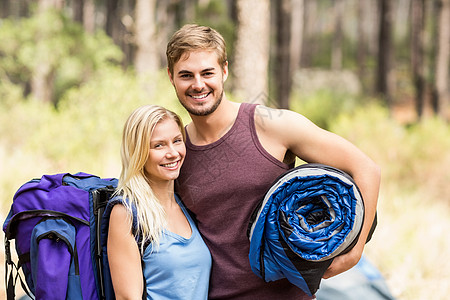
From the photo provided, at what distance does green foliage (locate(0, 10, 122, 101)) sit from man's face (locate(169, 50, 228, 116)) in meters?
9.02

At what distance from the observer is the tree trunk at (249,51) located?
773 centimetres

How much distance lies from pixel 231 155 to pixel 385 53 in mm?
12324

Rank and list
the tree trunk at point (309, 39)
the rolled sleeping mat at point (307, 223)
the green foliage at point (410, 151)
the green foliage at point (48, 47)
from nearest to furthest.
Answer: the rolled sleeping mat at point (307, 223) → the green foliage at point (410, 151) → the green foliage at point (48, 47) → the tree trunk at point (309, 39)

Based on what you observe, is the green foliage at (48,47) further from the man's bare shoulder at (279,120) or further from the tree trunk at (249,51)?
the man's bare shoulder at (279,120)

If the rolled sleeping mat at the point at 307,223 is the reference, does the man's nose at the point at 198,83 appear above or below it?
above

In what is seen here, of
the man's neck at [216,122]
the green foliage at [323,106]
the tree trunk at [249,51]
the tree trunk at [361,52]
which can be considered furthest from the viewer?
the tree trunk at [361,52]

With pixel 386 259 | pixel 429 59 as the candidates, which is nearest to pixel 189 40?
pixel 386 259

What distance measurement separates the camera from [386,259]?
16.6 ft

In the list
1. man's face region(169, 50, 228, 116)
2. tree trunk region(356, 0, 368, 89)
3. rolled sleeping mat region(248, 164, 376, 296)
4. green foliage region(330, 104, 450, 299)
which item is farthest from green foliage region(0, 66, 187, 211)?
tree trunk region(356, 0, 368, 89)

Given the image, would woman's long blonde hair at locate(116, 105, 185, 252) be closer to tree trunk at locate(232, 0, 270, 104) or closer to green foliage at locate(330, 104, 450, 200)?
tree trunk at locate(232, 0, 270, 104)

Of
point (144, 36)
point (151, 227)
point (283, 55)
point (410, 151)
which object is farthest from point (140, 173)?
point (283, 55)

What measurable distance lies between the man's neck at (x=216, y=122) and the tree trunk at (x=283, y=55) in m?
9.83

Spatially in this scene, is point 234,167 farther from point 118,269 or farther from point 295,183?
point 118,269

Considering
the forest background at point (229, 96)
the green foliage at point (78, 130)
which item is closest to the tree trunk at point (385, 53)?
the forest background at point (229, 96)
